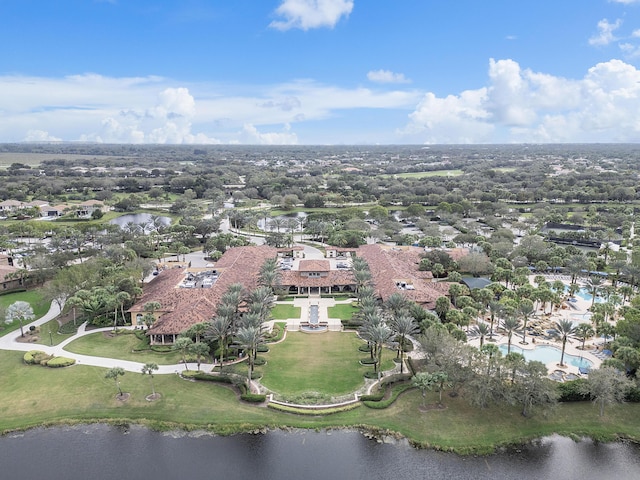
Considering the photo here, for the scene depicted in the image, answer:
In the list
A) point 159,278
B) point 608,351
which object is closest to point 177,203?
point 159,278

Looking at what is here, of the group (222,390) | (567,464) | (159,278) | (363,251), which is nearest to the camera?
(567,464)

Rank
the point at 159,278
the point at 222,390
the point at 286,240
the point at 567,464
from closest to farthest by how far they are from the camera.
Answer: the point at 567,464
the point at 222,390
the point at 159,278
the point at 286,240

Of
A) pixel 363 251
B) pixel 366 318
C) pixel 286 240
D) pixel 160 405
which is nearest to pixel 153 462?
pixel 160 405

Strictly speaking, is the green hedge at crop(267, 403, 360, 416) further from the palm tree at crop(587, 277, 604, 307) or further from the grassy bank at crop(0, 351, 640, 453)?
the palm tree at crop(587, 277, 604, 307)

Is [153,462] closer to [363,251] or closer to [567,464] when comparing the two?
[567,464]

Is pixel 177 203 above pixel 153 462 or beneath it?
above

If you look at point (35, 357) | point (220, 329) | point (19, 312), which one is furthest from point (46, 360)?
point (220, 329)

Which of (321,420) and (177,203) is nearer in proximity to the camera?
(321,420)
